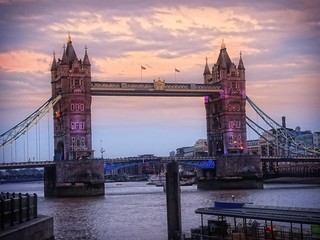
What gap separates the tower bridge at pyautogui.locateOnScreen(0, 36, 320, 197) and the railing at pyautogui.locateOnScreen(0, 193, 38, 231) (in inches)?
2643

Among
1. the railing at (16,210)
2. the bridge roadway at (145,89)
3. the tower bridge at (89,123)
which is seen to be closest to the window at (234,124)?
the tower bridge at (89,123)

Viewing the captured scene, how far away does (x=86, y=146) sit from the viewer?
10506cm

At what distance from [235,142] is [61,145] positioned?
1200 inches

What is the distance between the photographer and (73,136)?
345ft

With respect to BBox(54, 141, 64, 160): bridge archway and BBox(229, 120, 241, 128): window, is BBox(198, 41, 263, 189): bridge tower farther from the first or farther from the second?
BBox(54, 141, 64, 160): bridge archway

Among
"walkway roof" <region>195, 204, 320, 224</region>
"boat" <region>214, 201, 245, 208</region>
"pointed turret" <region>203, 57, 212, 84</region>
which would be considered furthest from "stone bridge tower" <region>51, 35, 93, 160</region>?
"walkway roof" <region>195, 204, 320, 224</region>

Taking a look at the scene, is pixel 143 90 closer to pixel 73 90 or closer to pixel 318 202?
pixel 73 90

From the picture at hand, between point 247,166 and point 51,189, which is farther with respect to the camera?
point 247,166

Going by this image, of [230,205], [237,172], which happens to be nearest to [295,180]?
[237,172]

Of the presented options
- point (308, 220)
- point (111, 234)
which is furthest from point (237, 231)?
point (111, 234)

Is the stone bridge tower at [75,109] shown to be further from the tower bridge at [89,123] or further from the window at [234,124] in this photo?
the window at [234,124]

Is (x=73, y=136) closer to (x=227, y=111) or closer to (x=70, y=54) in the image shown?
(x=70, y=54)

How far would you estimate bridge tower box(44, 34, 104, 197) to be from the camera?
98562mm

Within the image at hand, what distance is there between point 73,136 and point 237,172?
2783 cm
